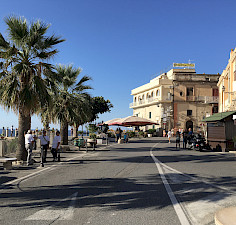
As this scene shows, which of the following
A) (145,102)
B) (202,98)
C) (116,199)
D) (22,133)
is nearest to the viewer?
(116,199)

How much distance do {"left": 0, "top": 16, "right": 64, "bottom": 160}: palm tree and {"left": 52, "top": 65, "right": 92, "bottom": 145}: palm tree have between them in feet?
23.9

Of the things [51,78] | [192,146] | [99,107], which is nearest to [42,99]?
[51,78]

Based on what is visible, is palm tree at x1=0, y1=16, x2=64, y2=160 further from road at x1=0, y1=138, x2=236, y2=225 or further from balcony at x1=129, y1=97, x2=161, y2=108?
balcony at x1=129, y1=97, x2=161, y2=108

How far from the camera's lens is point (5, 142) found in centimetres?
1549

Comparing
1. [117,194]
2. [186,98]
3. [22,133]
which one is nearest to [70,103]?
[22,133]

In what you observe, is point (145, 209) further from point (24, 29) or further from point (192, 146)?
point (192, 146)

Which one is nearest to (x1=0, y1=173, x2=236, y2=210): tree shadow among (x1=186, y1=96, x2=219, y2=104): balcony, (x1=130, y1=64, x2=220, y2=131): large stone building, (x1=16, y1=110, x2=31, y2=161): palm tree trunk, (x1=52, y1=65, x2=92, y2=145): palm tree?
(x1=16, y1=110, x2=31, y2=161): palm tree trunk

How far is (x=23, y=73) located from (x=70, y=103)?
9.39 metres

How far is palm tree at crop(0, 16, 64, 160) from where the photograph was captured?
12.9 m

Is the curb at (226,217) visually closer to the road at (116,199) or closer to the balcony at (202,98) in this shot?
the road at (116,199)

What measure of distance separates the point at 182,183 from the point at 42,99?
818 centimetres

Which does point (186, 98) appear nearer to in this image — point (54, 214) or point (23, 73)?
point (23, 73)

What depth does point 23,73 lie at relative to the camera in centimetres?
1319

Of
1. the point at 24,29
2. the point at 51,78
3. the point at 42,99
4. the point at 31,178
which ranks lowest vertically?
the point at 31,178
